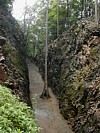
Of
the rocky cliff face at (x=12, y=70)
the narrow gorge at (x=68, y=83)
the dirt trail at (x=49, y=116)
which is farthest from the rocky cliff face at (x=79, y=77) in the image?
the rocky cliff face at (x=12, y=70)

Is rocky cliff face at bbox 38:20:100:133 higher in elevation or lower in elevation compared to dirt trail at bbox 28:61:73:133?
higher

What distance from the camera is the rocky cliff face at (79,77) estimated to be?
39.9 feet

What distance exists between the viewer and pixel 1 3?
82.2ft

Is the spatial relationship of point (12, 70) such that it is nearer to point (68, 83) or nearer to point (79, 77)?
point (79, 77)

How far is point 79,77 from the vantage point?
1562 cm

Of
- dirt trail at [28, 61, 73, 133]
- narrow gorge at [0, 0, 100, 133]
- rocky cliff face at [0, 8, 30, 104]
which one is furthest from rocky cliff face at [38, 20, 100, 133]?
rocky cliff face at [0, 8, 30, 104]

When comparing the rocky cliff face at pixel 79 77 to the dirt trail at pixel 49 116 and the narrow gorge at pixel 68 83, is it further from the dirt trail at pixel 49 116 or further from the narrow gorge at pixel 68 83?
the dirt trail at pixel 49 116

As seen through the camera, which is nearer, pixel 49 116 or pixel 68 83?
pixel 49 116

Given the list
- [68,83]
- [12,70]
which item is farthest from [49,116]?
[12,70]

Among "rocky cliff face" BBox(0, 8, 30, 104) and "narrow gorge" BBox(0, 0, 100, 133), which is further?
"narrow gorge" BBox(0, 0, 100, 133)

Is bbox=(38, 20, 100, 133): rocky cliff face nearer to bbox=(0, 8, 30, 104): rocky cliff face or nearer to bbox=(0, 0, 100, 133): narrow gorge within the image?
bbox=(0, 0, 100, 133): narrow gorge

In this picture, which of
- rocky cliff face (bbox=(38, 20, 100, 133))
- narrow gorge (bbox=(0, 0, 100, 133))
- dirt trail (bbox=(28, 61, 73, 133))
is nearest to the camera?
narrow gorge (bbox=(0, 0, 100, 133))

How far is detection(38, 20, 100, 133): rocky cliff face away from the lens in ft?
39.9

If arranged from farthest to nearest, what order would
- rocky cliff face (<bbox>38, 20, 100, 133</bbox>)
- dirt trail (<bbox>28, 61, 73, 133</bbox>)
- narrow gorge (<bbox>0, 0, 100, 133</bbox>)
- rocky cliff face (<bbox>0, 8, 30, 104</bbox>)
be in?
dirt trail (<bbox>28, 61, 73, 133</bbox>) → rocky cliff face (<bbox>38, 20, 100, 133</bbox>) → narrow gorge (<bbox>0, 0, 100, 133</bbox>) → rocky cliff face (<bbox>0, 8, 30, 104</bbox>)
